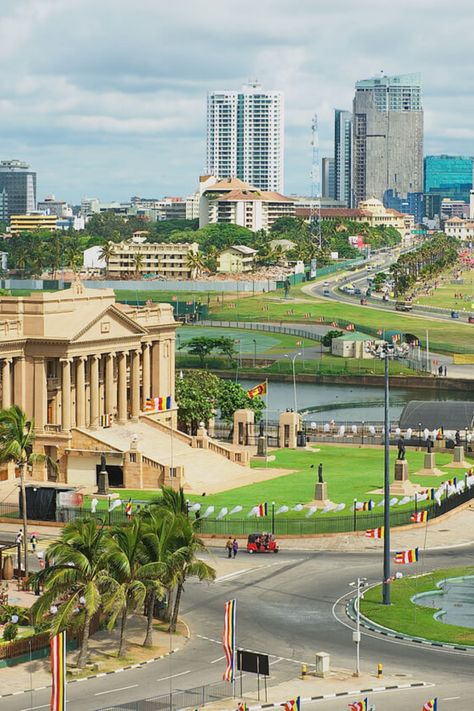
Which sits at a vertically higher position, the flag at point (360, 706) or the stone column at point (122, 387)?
the stone column at point (122, 387)

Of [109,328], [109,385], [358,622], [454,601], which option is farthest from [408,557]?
[109,328]

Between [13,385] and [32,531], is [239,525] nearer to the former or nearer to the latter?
[32,531]

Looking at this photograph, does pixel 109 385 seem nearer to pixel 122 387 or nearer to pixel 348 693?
pixel 122 387

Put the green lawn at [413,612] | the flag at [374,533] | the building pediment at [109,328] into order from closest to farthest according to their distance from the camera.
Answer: the green lawn at [413,612]
the flag at [374,533]
the building pediment at [109,328]

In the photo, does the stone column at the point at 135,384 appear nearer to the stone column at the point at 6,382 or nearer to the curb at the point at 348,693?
the stone column at the point at 6,382

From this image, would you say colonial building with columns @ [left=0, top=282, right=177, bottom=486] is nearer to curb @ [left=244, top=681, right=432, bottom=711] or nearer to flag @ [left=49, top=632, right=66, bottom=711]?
curb @ [left=244, top=681, right=432, bottom=711]

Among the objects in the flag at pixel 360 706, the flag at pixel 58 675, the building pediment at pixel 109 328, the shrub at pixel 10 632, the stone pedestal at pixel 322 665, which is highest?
the building pediment at pixel 109 328

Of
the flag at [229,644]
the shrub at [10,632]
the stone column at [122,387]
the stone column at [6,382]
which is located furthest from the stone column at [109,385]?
the flag at [229,644]
